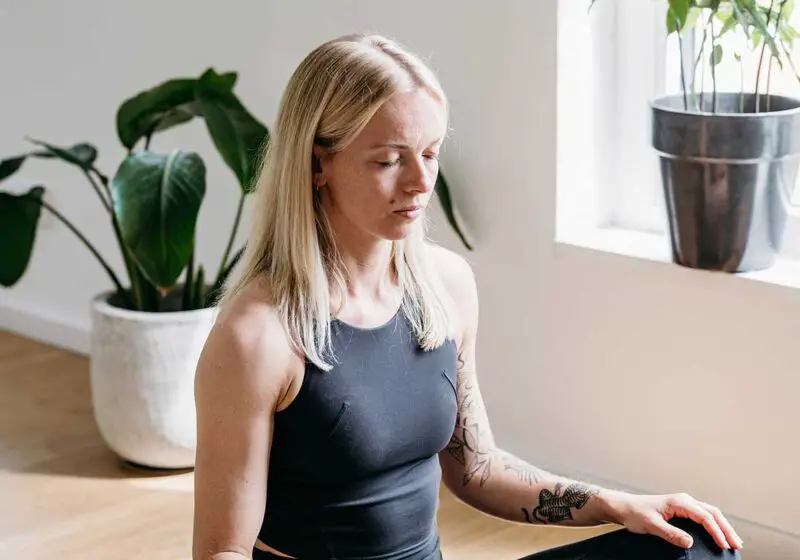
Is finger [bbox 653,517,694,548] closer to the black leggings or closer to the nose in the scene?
the black leggings

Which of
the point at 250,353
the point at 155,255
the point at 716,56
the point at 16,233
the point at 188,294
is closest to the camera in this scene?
the point at 250,353

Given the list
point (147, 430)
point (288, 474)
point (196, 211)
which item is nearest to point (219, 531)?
point (288, 474)

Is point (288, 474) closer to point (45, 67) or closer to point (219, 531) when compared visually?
point (219, 531)

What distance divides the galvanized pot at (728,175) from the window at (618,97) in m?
0.13

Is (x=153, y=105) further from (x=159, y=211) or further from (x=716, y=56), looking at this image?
(x=716, y=56)

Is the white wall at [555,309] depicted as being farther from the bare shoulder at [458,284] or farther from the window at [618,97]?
the bare shoulder at [458,284]

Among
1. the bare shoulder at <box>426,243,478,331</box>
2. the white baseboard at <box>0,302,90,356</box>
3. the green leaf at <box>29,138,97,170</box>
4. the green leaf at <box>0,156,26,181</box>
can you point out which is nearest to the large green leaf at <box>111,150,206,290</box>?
the green leaf at <box>29,138,97,170</box>

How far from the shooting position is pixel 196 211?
2.46 m

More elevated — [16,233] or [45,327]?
[16,233]

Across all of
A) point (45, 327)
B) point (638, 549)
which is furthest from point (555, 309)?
point (45, 327)

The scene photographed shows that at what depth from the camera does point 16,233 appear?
266cm

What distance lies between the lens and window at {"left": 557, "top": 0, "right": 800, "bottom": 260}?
2.38 metres

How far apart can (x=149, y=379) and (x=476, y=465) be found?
1.14 meters

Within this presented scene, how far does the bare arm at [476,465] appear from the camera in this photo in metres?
1.67
